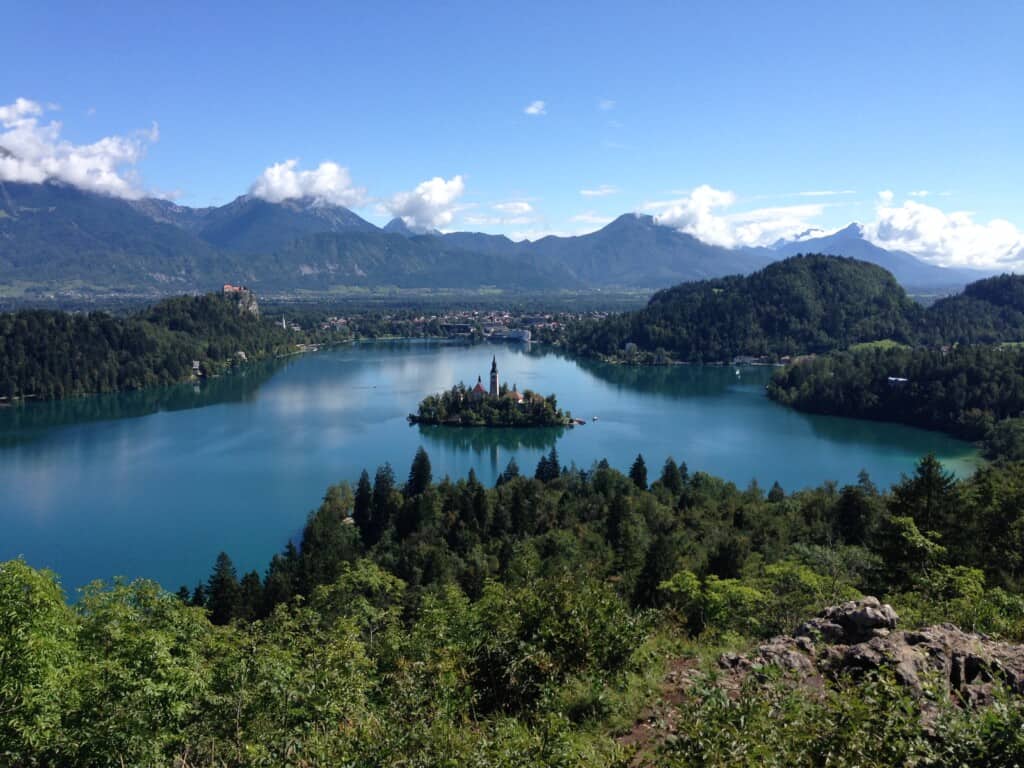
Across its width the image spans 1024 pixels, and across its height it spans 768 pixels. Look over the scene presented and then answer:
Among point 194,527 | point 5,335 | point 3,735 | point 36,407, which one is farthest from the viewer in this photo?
point 5,335

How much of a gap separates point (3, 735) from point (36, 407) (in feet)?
171

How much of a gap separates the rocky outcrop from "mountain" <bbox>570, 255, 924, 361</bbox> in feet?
236

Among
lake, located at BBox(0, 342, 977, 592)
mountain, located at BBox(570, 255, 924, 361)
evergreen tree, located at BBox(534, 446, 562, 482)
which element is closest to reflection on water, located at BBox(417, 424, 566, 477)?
lake, located at BBox(0, 342, 977, 592)

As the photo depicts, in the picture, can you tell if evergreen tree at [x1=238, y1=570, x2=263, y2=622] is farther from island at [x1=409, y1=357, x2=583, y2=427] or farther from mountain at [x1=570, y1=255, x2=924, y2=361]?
mountain at [x1=570, y1=255, x2=924, y2=361]

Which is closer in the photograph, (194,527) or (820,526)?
(820,526)

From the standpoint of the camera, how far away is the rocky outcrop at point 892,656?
15.2 ft

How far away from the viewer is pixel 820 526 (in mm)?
18109

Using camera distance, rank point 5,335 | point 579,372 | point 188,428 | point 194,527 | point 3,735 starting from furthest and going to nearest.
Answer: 1. point 579,372
2. point 5,335
3. point 188,428
4. point 194,527
5. point 3,735

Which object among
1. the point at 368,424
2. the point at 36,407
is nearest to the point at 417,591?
the point at 368,424

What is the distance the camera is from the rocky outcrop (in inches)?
183

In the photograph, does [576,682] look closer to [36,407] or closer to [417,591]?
[417,591]

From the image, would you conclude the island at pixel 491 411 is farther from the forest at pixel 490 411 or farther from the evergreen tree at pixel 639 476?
the evergreen tree at pixel 639 476

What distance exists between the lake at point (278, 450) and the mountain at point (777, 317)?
1628cm

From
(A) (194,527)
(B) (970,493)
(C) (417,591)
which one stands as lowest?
(A) (194,527)
